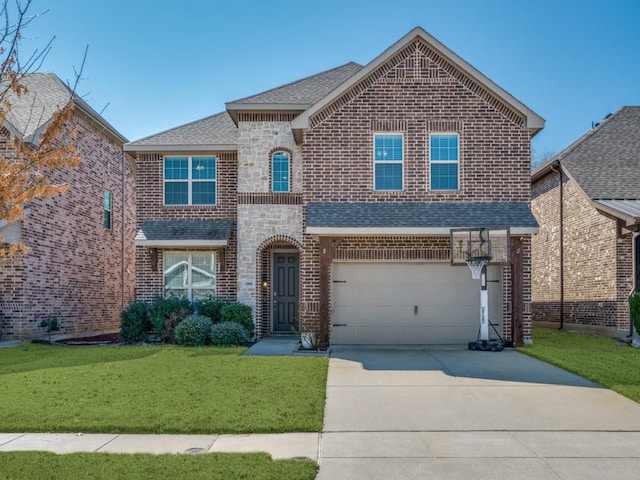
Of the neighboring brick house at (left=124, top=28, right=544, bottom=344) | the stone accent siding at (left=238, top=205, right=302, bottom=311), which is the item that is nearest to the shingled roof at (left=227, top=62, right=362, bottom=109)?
the neighboring brick house at (left=124, top=28, right=544, bottom=344)

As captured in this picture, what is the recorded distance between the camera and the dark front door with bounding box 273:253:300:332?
16.7 metres

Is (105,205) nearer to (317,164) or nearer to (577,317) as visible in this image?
(317,164)

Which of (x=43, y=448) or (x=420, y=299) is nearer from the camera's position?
(x=43, y=448)

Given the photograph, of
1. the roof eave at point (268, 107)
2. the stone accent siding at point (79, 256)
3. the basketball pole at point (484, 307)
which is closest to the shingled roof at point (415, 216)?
the basketball pole at point (484, 307)

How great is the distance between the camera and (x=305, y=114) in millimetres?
14938

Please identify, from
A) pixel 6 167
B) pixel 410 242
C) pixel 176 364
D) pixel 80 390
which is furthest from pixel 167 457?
pixel 410 242

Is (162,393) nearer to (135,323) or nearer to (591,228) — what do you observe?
(135,323)

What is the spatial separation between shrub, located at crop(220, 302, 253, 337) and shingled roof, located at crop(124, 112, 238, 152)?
4.56m

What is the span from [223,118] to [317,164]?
17.8ft

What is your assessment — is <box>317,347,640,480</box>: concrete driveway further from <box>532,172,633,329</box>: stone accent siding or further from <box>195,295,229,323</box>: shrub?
<box>532,172,633,329</box>: stone accent siding

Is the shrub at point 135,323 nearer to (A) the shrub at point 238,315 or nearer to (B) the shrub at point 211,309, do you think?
(B) the shrub at point 211,309

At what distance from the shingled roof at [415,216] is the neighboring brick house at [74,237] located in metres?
6.66

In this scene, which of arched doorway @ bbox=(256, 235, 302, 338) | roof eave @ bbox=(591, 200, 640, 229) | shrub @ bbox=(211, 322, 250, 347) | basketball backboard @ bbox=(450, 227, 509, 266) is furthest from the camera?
arched doorway @ bbox=(256, 235, 302, 338)

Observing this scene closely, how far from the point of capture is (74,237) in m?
18.4
